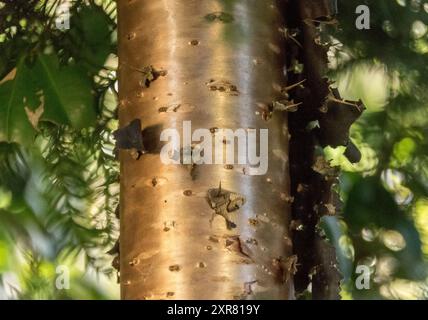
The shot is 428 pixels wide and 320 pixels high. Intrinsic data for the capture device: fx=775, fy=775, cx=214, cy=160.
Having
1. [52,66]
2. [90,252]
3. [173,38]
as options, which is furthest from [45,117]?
[173,38]

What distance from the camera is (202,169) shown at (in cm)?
54

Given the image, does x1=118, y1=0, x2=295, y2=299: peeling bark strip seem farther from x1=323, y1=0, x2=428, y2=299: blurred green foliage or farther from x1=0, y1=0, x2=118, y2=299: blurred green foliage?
x1=323, y1=0, x2=428, y2=299: blurred green foliage

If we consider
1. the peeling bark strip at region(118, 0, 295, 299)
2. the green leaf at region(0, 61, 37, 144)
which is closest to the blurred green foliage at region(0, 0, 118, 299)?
the green leaf at region(0, 61, 37, 144)

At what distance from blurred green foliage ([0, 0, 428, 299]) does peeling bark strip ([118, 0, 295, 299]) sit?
295 millimetres

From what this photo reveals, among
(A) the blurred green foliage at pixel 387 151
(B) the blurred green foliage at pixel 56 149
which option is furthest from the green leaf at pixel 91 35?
(A) the blurred green foliage at pixel 387 151

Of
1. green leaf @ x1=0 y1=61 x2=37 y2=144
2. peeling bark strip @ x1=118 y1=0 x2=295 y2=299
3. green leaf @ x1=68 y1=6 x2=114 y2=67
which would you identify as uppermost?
green leaf @ x1=68 y1=6 x2=114 y2=67

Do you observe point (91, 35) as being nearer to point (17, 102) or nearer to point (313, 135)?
point (17, 102)

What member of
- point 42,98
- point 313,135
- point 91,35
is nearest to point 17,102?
→ point 42,98

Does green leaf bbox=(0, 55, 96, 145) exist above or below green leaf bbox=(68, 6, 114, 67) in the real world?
below

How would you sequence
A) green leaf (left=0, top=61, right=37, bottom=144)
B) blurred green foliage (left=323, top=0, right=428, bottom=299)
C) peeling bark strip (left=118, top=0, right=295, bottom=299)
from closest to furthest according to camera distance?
peeling bark strip (left=118, top=0, right=295, bottom=299), green leaf (left=0, top=61, right=37, bottom=144), blurred green foliage (left=323, top=0, right=428, bottom=299)

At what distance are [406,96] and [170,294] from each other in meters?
0.52

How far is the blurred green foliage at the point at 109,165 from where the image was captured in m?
0.87

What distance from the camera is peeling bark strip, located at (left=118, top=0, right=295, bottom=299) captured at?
53 centimetres
